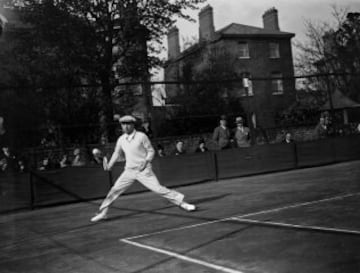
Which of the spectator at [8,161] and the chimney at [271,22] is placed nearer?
the spectator at [8,161]

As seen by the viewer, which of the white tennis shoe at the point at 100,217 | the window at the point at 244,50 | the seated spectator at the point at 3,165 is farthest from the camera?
the window at the point at 244,50

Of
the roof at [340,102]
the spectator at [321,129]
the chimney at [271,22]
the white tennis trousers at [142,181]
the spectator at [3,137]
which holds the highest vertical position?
the chimney at [271,22]

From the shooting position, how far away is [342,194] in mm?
8750

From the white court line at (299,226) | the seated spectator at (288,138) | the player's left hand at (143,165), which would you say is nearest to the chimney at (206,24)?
the seated spectator at (288,138)

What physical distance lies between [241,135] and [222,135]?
0.77 m

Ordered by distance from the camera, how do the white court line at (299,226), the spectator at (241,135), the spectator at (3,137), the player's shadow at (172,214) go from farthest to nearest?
the spectator at (241,135)
the spectator at (3,137)
the player's shadow at (172,214)
the white court line at (299,226)

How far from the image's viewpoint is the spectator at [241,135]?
14594 mm

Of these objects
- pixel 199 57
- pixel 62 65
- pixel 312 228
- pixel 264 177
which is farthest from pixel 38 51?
pixel 312 228

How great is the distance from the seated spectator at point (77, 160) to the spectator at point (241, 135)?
4.83 metres

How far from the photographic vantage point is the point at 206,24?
3644 centimetres

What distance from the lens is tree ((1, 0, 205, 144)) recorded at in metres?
24.2

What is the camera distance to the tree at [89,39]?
953 inches

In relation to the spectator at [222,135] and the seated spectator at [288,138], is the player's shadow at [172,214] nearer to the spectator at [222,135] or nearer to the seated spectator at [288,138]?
the spectator at [222,135]

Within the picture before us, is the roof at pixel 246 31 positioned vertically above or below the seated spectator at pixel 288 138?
above
